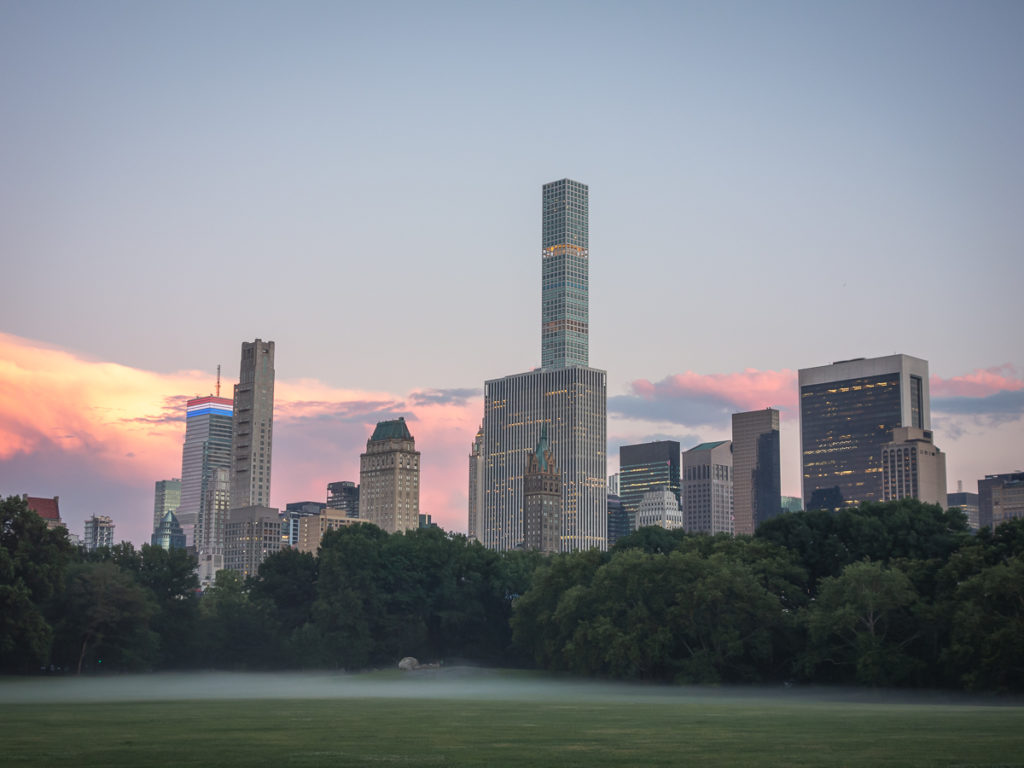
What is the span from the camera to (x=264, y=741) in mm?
32062

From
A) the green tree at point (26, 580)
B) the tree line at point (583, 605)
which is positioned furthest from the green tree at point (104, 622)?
the green tree at point (26, 580)

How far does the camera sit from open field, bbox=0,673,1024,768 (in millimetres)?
27547

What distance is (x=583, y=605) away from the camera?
316ft

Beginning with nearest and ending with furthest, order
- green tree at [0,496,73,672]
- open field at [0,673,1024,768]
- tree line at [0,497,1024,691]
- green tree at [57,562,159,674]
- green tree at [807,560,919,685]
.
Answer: open field at [0,673,1024,768] → green tree at [807,560,919,685] → tree line at [0,497,1024,691] → green tree at [0,496,73,672] → green tree at [57,562,159,674]

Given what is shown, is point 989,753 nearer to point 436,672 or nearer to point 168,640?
point 436,672

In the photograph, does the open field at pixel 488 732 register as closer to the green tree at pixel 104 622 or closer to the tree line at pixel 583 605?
the tree line at pixel 583 605

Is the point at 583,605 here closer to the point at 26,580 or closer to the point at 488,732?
the point at 26,580

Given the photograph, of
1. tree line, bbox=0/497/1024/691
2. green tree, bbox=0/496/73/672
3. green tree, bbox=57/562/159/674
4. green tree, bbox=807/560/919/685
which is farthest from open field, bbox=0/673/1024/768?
green tree, bbox=57/562/159/674

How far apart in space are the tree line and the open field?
1308 cm

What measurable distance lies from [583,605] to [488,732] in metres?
61.2

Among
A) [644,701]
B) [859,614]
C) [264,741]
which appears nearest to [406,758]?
[264,741]

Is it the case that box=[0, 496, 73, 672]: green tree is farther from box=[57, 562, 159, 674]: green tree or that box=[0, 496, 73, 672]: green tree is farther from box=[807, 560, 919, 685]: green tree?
box=[807, 560, 919, 685]: green tree

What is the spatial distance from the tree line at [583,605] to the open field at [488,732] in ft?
42.9

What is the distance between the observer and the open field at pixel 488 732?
1085 inches
